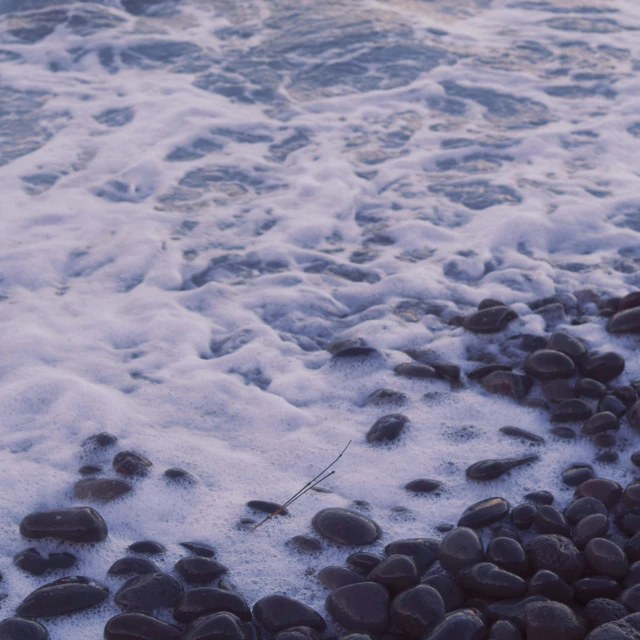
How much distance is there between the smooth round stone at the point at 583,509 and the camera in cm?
250

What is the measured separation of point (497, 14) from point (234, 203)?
5.24m

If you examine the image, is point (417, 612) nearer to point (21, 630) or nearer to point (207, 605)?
point (207, 605)

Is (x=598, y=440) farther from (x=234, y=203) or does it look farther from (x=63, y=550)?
(x=234, y=203)

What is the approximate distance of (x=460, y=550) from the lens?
234 cm

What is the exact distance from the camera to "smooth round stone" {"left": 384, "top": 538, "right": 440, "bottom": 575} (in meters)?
2.39

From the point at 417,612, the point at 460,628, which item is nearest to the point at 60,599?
the point at 417,612

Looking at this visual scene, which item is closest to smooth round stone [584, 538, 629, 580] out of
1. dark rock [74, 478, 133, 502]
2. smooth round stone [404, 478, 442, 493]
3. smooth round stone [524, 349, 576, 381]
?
smooth round stone [404, 478, 442, 493]

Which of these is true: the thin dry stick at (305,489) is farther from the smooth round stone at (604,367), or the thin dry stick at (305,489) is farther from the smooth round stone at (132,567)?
the smooth round stone at (604,367)

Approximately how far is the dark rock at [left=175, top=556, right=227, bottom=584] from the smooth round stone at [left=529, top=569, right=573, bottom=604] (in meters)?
0.94

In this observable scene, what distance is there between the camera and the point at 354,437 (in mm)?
3068

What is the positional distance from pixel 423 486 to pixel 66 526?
4.03 ft

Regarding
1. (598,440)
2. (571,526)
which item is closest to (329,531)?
(571,526)

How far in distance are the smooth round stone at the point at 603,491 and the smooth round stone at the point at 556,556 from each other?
0.30 metres

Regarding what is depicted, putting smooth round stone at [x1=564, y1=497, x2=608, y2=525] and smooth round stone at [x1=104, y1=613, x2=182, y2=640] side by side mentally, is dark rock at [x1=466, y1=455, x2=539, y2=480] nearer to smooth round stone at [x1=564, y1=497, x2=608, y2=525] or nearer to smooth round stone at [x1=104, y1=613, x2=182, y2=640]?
smooth round stone at [x1=564, y1=497, x2=608, y2=525]
